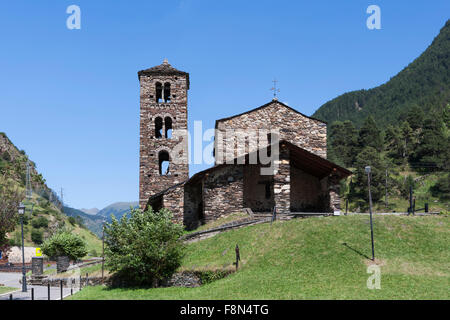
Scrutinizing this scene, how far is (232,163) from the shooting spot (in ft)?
99.6

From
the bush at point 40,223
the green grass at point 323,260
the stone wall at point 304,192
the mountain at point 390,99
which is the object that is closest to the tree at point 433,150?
the mountain at point 390,99

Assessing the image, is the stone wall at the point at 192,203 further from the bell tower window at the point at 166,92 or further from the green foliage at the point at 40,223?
the green foliage at the point at 40,223

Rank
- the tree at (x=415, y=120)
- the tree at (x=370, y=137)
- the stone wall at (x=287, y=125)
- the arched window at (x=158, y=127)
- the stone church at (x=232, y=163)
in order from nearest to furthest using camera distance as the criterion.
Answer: the stone church at (x=232, y=163) → the stone wall at (x=287, y=125) → the arched window at (x=158, y=127) → the tree at (x=370, y=137) → the tree at (x=415, y=120)

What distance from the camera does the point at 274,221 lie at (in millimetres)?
26625

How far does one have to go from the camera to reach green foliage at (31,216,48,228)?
4097 inches

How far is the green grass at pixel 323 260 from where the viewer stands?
715 inches

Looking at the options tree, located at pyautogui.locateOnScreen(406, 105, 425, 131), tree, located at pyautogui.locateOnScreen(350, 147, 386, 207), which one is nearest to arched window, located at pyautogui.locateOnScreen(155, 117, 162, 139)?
tree, located at pyautogui.locateOnScreen(350, 147, 386, 207)

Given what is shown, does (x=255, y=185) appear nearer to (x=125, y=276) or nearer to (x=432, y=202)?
(x=125, y=276)

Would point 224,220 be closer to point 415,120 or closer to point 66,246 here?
point 66,246

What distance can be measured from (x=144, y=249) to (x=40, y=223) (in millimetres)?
90203

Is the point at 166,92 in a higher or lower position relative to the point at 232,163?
higher

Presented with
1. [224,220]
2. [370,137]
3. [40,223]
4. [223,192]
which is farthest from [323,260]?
[40,223]

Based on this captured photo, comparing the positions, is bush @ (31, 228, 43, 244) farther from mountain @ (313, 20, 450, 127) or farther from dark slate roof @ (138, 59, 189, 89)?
mountain @ (313, 20, 450, 127)
